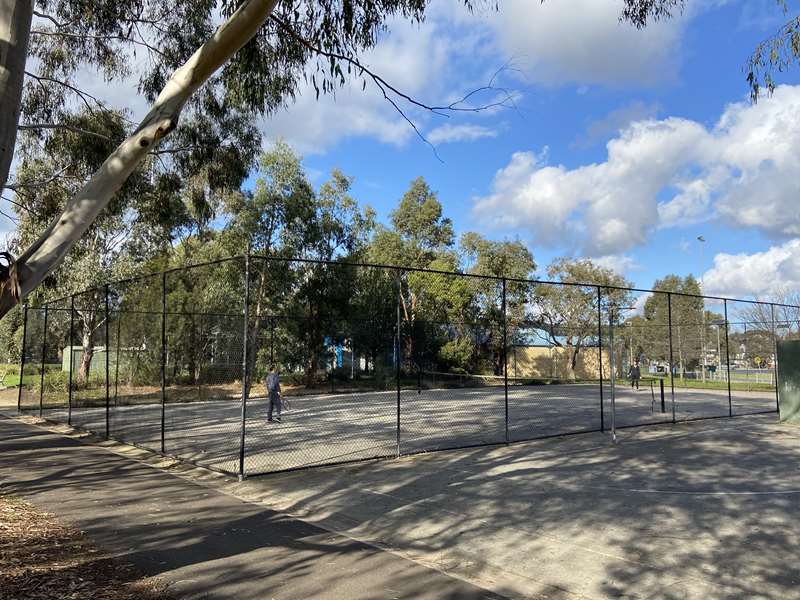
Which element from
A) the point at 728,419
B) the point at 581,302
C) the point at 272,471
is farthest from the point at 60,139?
the point at 581,302

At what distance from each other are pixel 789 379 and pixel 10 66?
1717cm

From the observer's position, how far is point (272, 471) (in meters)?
8.80

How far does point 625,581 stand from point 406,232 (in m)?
39.1

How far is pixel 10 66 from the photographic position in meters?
4.07

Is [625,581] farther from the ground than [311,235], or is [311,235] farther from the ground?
[311,235]

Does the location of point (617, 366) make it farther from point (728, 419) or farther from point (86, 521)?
point (86, 521)

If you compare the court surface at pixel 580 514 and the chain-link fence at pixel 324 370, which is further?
the chain-link fence at pixel 324 370

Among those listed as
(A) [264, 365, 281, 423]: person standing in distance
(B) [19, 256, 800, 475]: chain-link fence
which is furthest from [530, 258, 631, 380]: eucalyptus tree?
(A) [264, 365, 281, 423]: person standing in distance

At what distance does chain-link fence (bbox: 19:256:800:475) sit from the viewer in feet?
43.0

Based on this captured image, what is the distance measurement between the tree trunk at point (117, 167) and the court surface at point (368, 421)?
5322 mm

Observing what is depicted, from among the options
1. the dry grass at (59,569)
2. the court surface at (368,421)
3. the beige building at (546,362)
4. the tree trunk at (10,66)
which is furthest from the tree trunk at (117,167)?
the beige building at (546,362)

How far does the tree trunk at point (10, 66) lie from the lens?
4043 mm

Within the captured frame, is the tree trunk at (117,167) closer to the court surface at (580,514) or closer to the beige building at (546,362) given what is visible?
the court surface at (580,514)

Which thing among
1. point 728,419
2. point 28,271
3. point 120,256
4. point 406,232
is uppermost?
point 406,232
